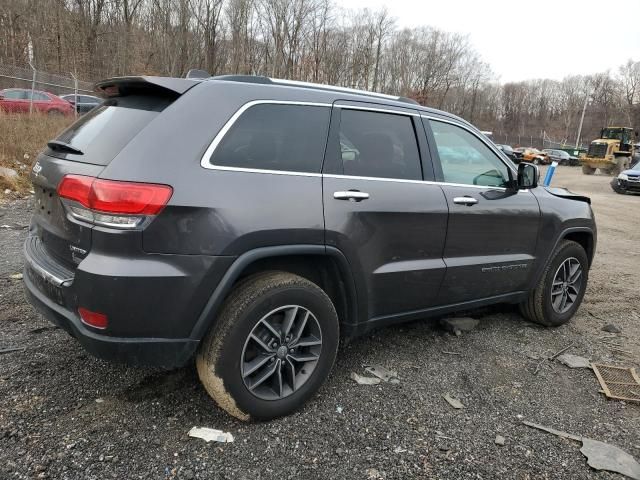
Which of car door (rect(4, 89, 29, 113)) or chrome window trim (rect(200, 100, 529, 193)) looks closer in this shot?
chrome window trim (rect(200, 100, 529, 193))

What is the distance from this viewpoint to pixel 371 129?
3080mm

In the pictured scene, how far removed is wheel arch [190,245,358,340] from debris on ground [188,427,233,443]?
55 cm

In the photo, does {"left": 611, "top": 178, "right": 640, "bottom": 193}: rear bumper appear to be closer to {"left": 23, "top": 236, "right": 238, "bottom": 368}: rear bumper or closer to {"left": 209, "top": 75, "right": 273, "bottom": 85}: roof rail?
{"left": 209, "top": 75, "right": 273, "bottom": 85}: roof rail

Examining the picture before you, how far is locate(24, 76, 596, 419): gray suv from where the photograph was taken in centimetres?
222

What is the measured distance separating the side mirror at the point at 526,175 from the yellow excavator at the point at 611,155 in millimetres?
32357

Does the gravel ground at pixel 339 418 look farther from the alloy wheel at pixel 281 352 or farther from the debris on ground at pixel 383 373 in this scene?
the alloy wheel at pixel 281 352

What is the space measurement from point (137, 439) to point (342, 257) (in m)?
1.43

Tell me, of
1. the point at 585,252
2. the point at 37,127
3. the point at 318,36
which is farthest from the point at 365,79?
the point at 585,252

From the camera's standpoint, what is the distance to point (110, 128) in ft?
8.30

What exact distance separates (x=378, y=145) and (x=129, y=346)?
1.87 m

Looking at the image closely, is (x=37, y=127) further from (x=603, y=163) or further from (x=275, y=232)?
(x=603, y=163)

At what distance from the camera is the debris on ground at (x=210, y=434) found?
250 centimetres

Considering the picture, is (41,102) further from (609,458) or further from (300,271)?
(609,458)

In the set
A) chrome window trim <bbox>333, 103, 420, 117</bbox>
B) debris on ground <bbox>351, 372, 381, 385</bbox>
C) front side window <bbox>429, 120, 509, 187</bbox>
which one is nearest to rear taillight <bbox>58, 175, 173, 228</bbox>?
chrome window trim <bbox>333, 103, 420, 117</bbox>
